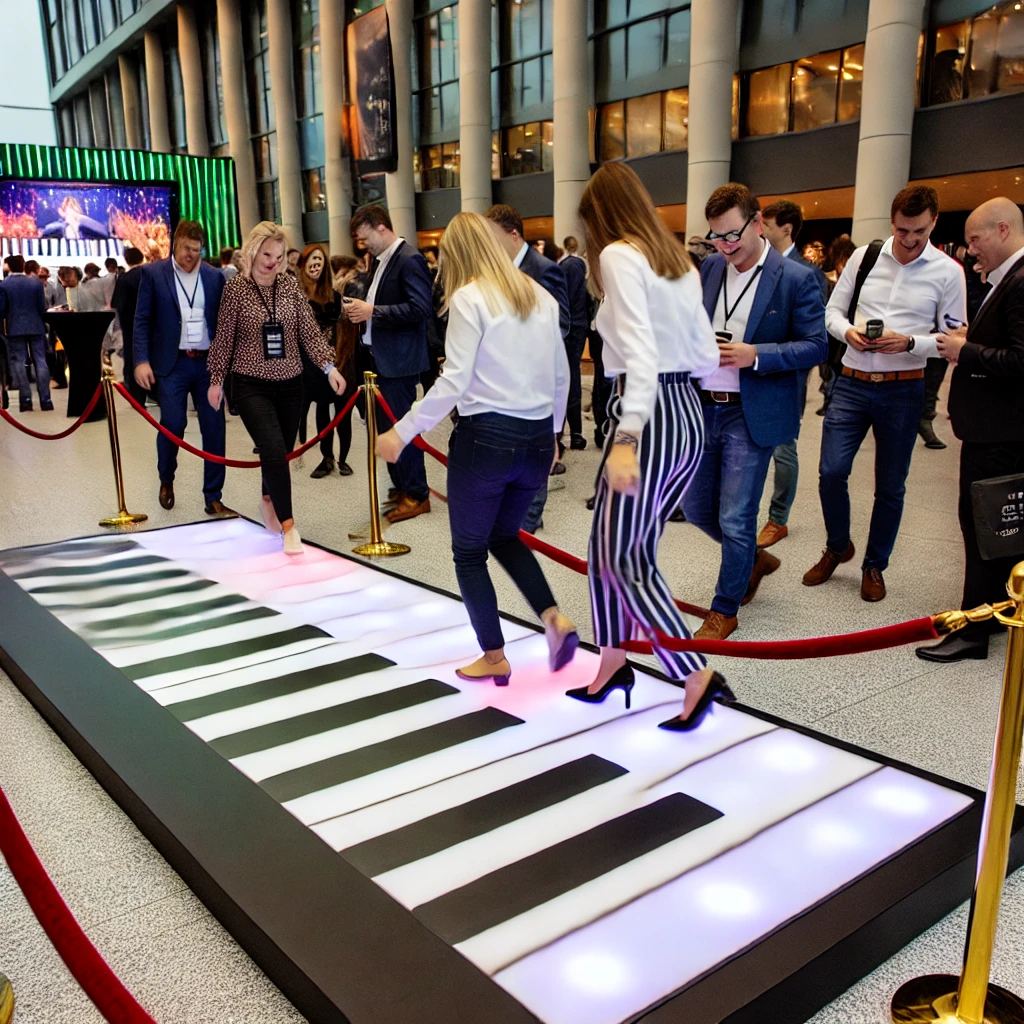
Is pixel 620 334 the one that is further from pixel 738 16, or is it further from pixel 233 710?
pixel 738 16

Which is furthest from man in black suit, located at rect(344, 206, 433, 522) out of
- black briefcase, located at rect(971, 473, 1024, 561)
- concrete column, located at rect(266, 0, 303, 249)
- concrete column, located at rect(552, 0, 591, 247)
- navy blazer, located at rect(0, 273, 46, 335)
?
concrete column, located at rect(266, 0, 303, 249)

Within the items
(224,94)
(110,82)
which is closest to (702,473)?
(224,94)

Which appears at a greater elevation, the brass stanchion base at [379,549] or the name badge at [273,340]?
the name badge at [273,340]

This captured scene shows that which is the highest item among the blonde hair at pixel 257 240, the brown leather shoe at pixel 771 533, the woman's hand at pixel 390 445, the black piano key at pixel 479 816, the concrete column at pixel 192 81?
the concrete column at pixel 192 81

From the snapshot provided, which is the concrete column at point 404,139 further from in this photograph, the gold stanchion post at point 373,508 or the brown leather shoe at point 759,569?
the brown leather shoe at point 759,569

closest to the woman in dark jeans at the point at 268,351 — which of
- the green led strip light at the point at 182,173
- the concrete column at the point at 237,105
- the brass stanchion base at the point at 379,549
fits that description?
the brass stanchion base at the point at 379,549

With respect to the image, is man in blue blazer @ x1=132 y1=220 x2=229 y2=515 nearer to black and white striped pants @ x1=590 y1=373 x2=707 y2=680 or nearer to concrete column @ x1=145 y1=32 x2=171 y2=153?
black and white striped pants @ x1=590 y1=373 x2=707 y2=680

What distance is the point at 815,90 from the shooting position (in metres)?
18.3

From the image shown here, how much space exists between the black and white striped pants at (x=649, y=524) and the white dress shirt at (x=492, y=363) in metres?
0.31

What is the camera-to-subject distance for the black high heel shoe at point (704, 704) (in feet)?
9.84

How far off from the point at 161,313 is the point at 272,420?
1514mm

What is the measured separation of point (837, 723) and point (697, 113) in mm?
17252

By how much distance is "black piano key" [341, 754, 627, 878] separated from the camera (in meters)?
2.47

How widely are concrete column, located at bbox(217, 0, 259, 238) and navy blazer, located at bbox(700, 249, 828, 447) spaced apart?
28348mm
